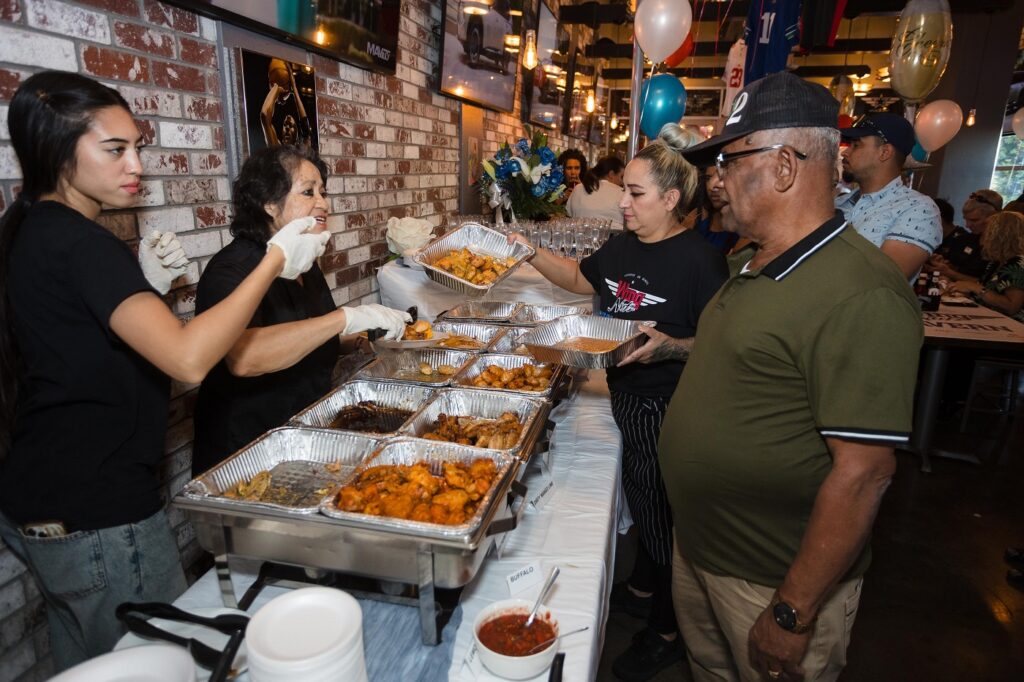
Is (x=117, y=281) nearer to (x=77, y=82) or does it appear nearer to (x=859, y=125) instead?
(x=77, y=82)

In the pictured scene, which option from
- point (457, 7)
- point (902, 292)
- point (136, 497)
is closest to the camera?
point (902, 292)

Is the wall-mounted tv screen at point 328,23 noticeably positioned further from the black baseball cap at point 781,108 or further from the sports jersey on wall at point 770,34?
the sports jersey on wall at point 770,34

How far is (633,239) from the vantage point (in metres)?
2.44

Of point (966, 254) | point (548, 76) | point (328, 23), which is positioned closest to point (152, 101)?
point (328, 23)

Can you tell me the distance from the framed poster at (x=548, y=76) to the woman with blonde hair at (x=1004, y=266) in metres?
4.47

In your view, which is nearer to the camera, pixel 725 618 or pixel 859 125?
pixel 725 618

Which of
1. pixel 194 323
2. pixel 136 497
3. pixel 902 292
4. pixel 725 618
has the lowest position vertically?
pixel 725 618

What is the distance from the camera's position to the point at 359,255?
320 cm

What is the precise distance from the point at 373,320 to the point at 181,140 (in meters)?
0.90

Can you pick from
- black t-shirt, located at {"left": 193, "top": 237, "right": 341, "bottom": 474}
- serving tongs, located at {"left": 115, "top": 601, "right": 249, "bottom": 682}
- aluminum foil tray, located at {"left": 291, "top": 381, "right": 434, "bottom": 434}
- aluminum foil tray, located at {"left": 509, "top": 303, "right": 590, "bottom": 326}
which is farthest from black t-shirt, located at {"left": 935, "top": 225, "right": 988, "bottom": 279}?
serving tongs, located at {"left": 115, "top": 601, "right": 249, "bottom": 682}

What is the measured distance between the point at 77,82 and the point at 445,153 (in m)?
3.16

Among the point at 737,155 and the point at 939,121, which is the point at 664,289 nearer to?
the point at 737,155

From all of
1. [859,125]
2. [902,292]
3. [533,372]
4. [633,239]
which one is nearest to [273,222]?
[533,372]

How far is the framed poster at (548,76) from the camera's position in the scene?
608cm
